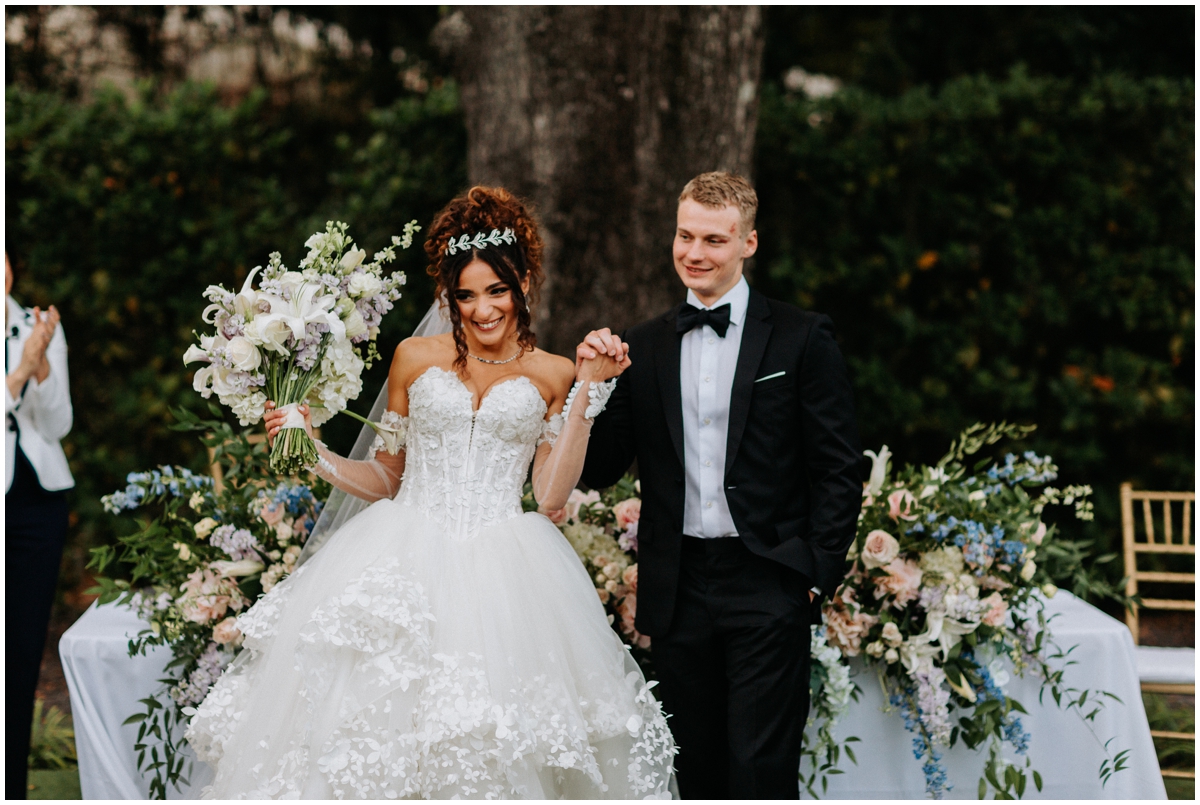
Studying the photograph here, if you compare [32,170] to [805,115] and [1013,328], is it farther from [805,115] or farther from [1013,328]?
[1013,328]

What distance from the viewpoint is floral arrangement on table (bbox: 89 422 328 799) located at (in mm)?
3260

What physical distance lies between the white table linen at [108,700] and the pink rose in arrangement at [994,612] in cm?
273

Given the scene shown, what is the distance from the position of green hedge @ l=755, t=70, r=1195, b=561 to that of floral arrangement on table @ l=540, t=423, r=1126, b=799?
262 cm

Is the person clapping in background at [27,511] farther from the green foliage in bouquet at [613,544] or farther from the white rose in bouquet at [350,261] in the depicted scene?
the green foliage in bouquet at [613,544]

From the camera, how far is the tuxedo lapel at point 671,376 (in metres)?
2.82

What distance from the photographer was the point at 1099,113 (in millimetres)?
5730

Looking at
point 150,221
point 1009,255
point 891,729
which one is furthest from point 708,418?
point 150,221

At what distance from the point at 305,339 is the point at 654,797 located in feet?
5.12

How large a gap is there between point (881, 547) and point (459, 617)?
1.46m

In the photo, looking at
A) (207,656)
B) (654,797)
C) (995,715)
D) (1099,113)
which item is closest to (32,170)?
(207,656)

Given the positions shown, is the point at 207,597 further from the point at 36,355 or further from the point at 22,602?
the point at 36,355

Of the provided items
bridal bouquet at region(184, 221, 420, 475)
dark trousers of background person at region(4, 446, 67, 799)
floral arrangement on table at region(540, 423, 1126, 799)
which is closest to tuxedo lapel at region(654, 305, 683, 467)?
floral arrangement on table at region(540, 423, 1126, 799)

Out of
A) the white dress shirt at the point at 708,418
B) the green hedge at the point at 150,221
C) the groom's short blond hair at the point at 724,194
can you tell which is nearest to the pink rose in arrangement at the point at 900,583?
the white dress shirt at the point at 708,418

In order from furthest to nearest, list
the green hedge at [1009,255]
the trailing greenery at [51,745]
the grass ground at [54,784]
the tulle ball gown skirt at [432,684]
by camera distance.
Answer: the green hedge at [1009,255], the trailing greenery at [51,745], the grass ground at [54,784], the tulle ball gown skirt at [432,684]
